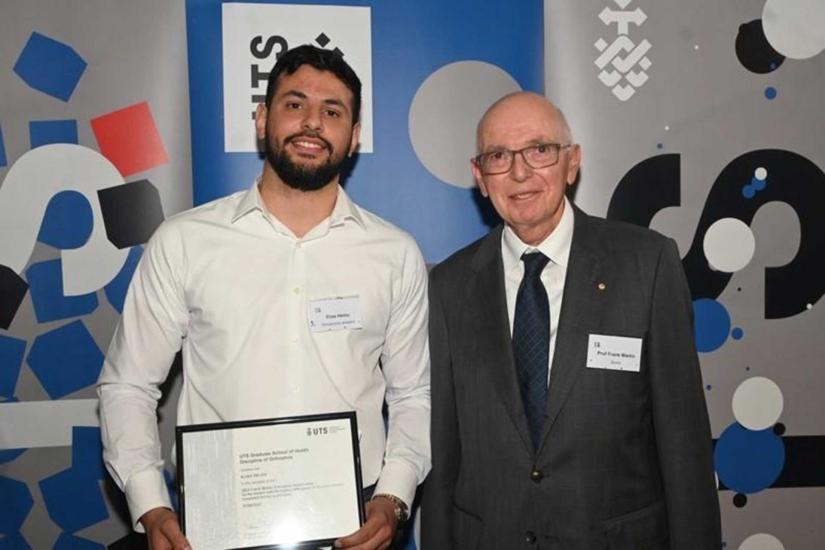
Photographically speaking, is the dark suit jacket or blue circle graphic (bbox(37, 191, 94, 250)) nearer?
the dark suit jacket

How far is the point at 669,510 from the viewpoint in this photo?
89.1 inches

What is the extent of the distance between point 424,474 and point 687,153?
1925mm

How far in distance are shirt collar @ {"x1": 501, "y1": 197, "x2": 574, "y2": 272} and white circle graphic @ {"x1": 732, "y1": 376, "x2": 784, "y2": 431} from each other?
5.18 feet

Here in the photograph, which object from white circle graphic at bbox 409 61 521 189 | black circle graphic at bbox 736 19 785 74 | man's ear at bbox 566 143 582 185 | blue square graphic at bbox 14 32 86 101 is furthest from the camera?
black circle graphic at bbox 736 19 785 74

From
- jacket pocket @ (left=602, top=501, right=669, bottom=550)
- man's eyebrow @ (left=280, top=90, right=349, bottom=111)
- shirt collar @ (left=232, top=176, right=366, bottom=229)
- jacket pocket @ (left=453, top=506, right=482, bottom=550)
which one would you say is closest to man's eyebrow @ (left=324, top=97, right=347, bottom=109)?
man's eyebrow @ (left=280, top=90, right=349, bottom=111)

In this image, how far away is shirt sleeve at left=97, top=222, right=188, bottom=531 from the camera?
2.29 m

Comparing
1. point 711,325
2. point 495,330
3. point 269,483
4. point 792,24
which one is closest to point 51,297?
point 269,483

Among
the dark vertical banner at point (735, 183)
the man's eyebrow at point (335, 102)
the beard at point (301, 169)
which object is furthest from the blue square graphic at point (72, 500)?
Result: the dark vertical banner at point (735, 183)

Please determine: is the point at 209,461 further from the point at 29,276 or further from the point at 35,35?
the point at 35,35

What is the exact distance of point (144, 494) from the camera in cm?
219

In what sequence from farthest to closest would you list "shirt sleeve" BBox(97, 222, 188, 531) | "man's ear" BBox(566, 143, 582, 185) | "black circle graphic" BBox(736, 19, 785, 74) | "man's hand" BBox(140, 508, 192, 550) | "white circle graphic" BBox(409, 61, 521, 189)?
"black circle graphic" BBox(736, 19, 785, 74)
"white circle graphic" BBox(409, 61, 521, 189)
"man's ear" BBox(566, 143, 582, 185)
"shirt sleeve" BBox(97, 222, 188, 531)
"man's hand" BBox(140, 508, 192, 550)

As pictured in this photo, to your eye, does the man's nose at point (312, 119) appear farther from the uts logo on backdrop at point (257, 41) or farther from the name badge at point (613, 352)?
the name badge at point (613, 352)

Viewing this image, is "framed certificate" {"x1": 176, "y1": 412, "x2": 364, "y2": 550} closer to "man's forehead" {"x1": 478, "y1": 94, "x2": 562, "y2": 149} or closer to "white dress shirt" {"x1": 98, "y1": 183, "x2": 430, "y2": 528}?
"white dress shirt" {"x1": 98, "y1": 183, "x2": 430, "y2": 528}

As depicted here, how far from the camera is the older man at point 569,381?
87.2 inches
